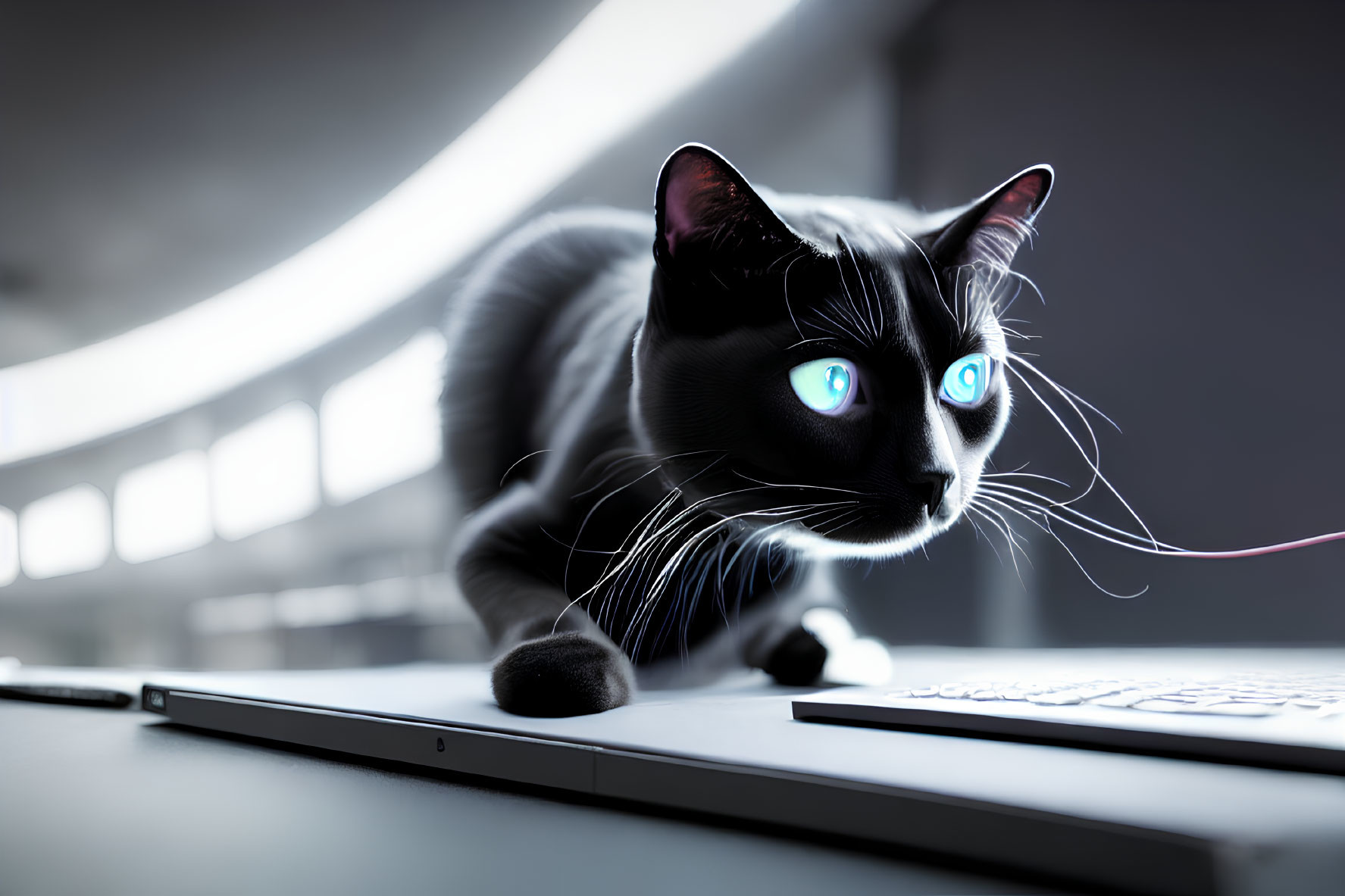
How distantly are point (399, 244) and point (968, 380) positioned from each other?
0.71 meters

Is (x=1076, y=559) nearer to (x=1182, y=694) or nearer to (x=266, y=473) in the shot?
(x=1182, y=694)

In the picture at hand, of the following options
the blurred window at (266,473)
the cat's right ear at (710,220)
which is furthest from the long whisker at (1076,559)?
the blurred window at (266,473)

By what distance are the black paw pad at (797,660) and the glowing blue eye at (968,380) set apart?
26cm

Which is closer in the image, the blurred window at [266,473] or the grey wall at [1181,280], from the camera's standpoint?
the grey wall at [1181,280]

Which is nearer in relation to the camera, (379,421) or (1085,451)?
(1085,451)

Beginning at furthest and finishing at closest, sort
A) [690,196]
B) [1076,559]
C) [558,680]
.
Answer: [1076,559] → [690,196] → [558,680]

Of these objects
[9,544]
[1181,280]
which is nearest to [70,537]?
[9,544]

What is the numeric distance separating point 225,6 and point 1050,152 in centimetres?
94

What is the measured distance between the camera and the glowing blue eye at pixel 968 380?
762mm

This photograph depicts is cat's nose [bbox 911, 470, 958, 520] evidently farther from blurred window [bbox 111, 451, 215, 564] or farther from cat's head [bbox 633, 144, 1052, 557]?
blurred window [bbox 111, 451, 215, 564]

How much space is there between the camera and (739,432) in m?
0.72

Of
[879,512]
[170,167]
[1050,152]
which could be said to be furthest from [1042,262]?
[170,167]

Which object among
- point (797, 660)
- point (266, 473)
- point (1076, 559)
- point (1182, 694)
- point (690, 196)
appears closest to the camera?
point (1182, 694)

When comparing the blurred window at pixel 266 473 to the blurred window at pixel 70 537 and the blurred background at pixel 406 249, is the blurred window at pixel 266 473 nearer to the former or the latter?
the blurred background at pixel 406 249
